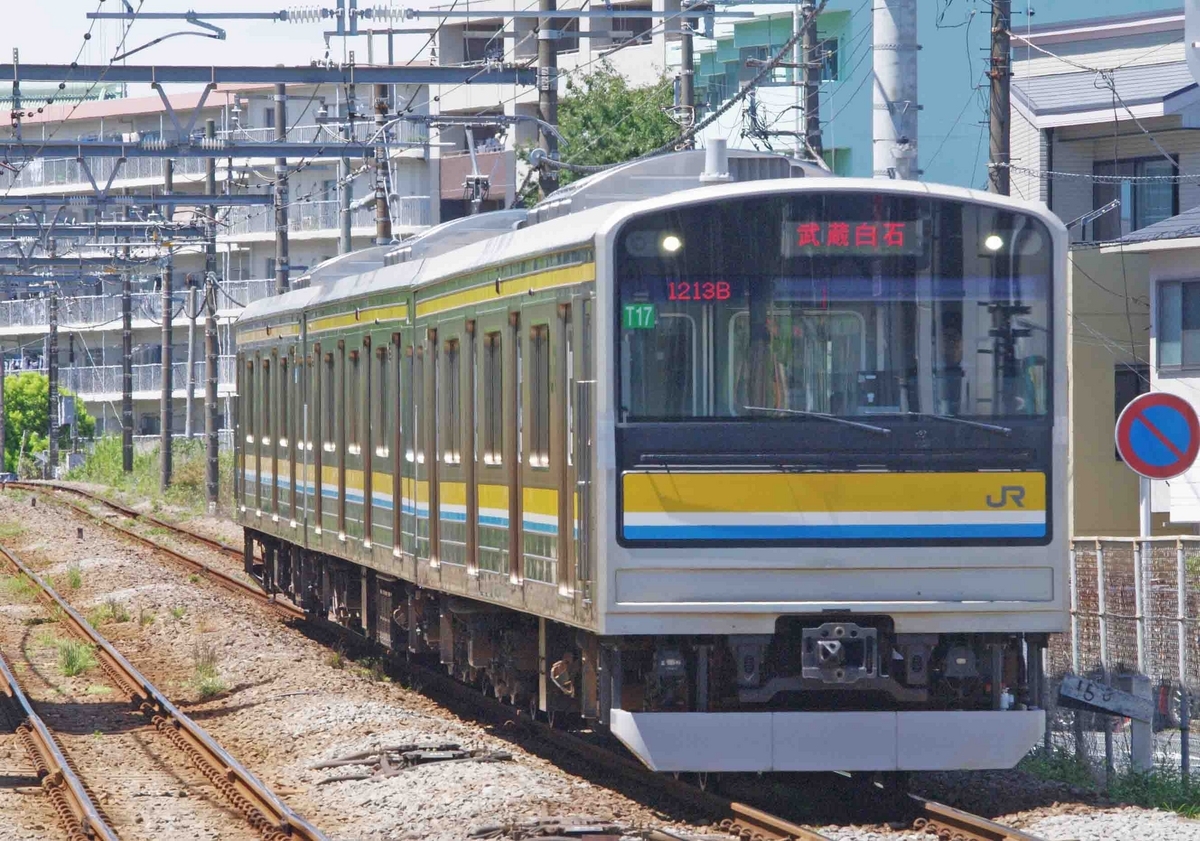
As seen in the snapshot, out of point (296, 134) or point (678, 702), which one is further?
point (296, 134)

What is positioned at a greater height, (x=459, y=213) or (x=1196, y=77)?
(x=459, y=213)

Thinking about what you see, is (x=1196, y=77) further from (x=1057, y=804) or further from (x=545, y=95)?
(x=545, y=95)

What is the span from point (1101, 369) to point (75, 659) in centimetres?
1533

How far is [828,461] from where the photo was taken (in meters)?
9.13

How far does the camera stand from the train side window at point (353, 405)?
50.5 ft

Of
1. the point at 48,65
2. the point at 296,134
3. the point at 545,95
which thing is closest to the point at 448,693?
the point at 545,95

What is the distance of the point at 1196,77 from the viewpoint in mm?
6957

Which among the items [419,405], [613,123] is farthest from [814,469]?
[613,123]

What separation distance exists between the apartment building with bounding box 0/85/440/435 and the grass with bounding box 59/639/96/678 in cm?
3286

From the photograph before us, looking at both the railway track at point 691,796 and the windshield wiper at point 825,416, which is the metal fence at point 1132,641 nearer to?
the railway track at point 691,796

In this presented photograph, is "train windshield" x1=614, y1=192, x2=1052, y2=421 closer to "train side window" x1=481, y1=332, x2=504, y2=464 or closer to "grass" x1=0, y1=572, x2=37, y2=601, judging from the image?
"train side window" x1=481, y1=332, x2=504, y2=464

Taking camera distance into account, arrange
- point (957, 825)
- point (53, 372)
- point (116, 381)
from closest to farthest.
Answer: point (957, 825) → point (53, 372) → point (116, 381)

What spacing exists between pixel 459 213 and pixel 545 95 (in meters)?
34.3

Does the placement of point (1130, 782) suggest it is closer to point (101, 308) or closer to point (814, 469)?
point (814, 469)
